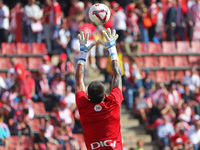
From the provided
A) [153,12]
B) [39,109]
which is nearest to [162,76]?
[153,12]

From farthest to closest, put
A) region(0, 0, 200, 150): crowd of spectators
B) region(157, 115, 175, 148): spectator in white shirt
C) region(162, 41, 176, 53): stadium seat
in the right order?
region(162, 41, 176, 53): stadium seat
region(157, 115, 175, 148): spectator in white shirt
region(0, 0, 200, 150): crowd of spectators

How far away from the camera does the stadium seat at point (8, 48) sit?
571 inches

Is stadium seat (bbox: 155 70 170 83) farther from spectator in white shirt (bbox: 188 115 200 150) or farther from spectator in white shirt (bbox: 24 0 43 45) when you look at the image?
spectator in white shirt (bbox: 24 0 43 45)

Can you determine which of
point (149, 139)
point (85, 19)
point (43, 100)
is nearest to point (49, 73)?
point (43, 100)

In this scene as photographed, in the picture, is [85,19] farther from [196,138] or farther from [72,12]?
[196,138]

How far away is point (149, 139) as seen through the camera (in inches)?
523

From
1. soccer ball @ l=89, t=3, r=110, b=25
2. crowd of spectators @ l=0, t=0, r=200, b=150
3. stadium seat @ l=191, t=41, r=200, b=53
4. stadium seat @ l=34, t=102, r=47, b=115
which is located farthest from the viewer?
stadium seat @ l=191, t=41, r=200, b=53

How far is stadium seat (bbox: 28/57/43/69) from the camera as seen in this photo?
557 inches

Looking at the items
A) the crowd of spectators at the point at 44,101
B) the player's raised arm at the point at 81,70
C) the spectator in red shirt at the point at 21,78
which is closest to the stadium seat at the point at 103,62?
the crowd of spectators at the point at 44,101

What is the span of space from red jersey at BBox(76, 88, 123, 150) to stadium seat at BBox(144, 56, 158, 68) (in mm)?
9846

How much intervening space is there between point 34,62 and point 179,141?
541 centimetres

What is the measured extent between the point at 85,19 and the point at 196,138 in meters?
5.64

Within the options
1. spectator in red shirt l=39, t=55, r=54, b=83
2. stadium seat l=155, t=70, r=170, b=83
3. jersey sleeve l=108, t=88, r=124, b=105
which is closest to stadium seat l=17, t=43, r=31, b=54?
spectator in red shirt l=39, t=55, r=54, b=83

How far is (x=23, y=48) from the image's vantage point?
14680 mm
